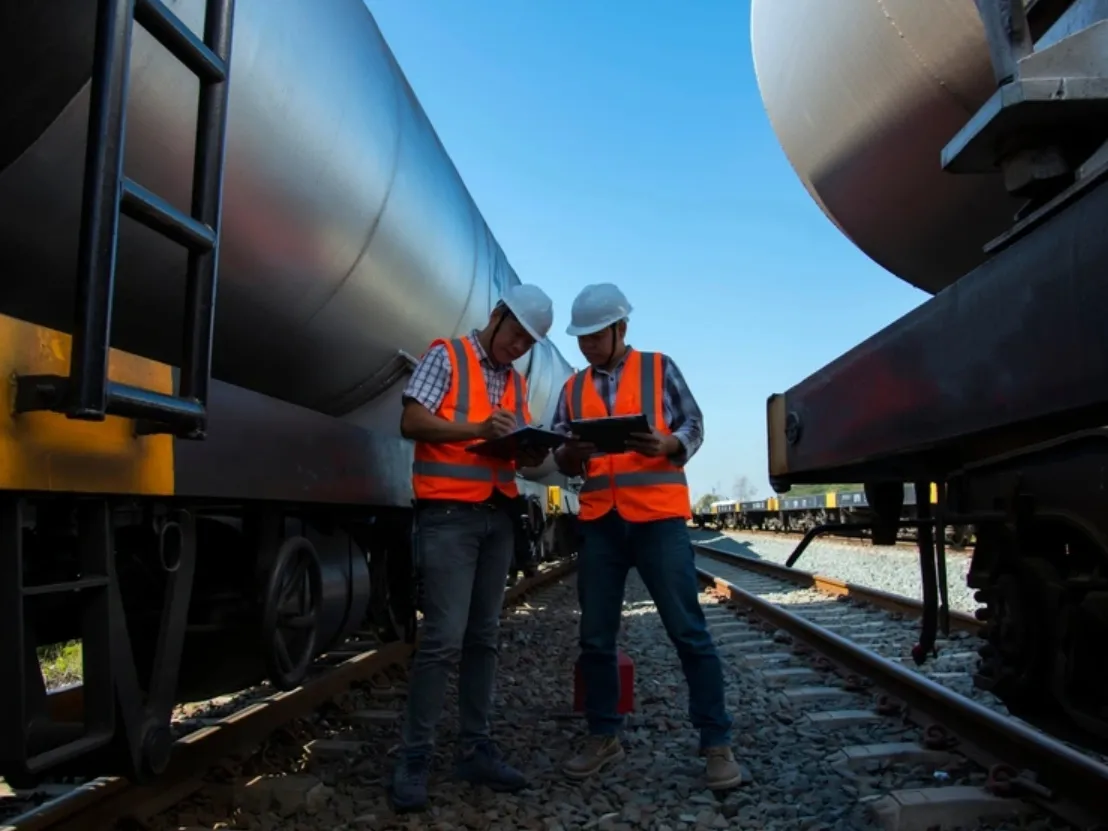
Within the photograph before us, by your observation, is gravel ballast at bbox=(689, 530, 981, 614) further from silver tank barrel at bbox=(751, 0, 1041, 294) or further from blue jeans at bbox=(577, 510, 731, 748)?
silver tank barrel at bbox=(751, 0, 1041, 294)

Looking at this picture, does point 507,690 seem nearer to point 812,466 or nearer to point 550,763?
point 550,763

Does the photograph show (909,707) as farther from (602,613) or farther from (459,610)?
(459,610)

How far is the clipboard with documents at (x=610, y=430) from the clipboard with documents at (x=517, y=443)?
76 mm

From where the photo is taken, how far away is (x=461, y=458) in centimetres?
310

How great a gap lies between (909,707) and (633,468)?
1.69m

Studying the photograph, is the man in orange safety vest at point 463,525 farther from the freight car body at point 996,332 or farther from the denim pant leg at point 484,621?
the freight car body at point 996,332

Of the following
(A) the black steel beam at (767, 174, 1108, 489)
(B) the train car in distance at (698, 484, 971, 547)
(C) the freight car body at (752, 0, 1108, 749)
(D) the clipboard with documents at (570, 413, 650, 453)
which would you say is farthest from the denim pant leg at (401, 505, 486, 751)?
(B) the train car in distance at (698, 484, 971, 547)

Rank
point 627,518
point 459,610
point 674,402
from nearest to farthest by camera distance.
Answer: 1. point 459,610
2. point 627,518
3. point 674,402

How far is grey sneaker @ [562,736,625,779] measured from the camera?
10.5 ft

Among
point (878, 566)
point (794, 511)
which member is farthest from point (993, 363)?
point (794, 511)

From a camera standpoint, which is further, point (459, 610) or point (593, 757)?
point (593, 757)

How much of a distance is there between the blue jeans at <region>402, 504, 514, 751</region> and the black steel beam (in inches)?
52.6

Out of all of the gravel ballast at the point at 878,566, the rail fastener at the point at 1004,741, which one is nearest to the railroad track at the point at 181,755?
the rail fastener at the point at 1004,741

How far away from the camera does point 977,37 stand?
2.10 meters
